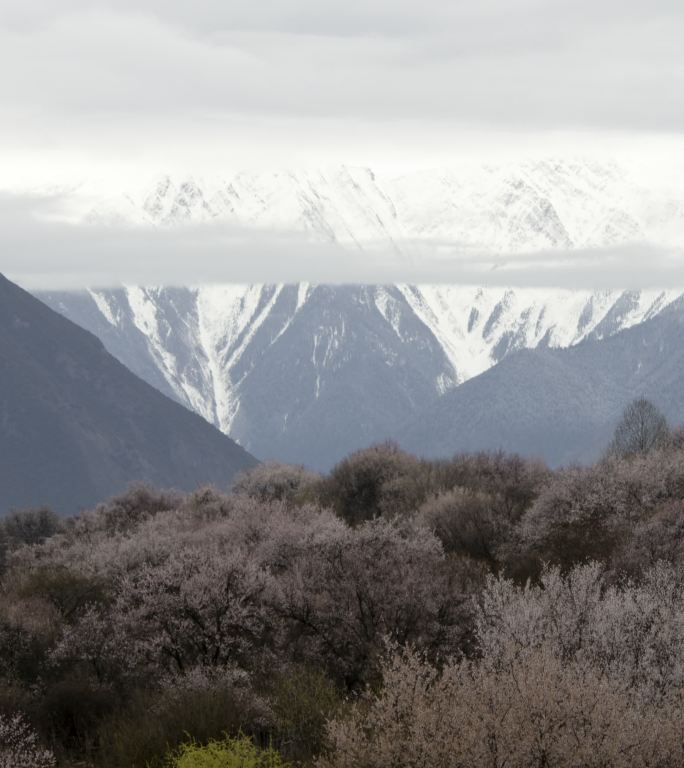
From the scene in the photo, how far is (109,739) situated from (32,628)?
2105cm

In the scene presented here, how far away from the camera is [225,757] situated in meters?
39.8

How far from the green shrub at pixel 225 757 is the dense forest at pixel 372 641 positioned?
11 cm

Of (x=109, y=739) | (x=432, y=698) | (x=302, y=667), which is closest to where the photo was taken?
(x=432, y=698)

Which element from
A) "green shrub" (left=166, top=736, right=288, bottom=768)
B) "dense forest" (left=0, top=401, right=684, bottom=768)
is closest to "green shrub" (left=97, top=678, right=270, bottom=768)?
"dense forest" (left=0, top=401, right=684, bottom=768)

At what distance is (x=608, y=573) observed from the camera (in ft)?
234

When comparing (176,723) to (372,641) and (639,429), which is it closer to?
(372,641)

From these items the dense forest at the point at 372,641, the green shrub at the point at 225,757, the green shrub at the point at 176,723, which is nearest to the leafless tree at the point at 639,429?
the dense forest at the point at 372,641

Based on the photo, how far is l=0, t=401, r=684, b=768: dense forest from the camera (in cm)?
3347

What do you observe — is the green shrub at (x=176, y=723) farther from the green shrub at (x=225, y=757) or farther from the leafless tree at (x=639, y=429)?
the leafless tree at (x=639, y=429)

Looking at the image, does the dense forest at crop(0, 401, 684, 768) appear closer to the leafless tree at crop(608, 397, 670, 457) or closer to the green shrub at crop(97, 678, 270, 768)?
the green shrub at crop(97, 678, 270, 768)

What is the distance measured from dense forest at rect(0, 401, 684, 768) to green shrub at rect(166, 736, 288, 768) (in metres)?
0.11

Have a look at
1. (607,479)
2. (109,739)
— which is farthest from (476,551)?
(109,739)

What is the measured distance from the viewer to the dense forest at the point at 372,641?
3347 cm

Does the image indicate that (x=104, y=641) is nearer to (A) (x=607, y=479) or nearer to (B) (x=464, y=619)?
(B) (x=464, y=619)
